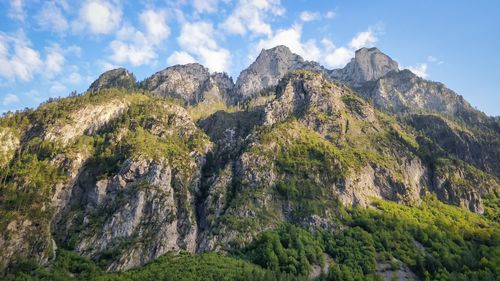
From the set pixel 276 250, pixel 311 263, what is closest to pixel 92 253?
pixel 276 250

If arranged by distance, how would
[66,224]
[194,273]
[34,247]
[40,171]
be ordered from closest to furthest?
[194,273] < [34,247] < [66,224] < [40,171]

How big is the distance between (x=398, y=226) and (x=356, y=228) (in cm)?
2153

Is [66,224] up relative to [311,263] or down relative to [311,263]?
up

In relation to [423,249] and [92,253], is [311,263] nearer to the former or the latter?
[423,249]

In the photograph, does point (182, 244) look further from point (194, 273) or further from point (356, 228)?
point (356, 228)

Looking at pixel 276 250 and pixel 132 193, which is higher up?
pixel 132 193

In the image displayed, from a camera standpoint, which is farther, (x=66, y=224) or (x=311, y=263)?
(x=66, y=224)

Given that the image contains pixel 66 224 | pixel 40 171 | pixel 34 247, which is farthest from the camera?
pixel 40 171

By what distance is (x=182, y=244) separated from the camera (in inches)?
7160

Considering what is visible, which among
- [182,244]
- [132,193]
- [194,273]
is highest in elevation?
[132,193]

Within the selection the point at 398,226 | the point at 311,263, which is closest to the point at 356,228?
the point at 398,226

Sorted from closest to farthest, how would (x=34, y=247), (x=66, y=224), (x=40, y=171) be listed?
(x=34, y=247) → (x=66, y=224) → (x=40, y=171)

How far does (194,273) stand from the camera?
147 m

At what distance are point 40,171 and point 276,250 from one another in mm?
117552
